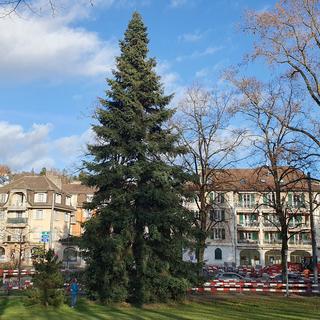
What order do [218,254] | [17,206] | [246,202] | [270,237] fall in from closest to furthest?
[17,206] < [218,254] < [270,237] < [246,202]

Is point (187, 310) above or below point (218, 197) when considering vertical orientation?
below

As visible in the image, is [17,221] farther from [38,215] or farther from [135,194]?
[135,194]

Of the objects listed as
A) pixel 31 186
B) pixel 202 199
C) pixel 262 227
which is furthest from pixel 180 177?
pixel 262 227

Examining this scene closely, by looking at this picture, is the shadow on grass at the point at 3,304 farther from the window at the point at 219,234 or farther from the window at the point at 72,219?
the window at the point at 219,234

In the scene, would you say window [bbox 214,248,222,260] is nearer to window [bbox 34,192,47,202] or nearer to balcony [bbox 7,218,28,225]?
window [bbox 34,192,47,202]

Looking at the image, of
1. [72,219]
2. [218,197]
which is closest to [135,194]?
[218,197]

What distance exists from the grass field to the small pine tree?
39 centimetres

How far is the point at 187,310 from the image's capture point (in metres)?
19.6

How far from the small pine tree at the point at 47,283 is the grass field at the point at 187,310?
0.39m

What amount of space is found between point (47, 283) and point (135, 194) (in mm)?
5637

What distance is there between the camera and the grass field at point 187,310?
17312 mm

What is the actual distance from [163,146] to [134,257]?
5780mm

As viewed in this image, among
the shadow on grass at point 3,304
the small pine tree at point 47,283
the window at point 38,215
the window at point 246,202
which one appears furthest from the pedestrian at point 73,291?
the window at point 246,202

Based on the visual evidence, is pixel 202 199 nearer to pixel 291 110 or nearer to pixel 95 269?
pixel 291 110
